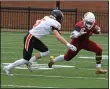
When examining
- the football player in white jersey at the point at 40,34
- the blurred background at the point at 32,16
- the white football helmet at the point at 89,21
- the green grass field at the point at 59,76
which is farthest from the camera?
the blurred background at the point at 32,16

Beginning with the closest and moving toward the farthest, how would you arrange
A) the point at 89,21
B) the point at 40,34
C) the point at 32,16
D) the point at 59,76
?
the point at 59,76 → the point at 40,34 → the point at 89,21 → the point at 32,16

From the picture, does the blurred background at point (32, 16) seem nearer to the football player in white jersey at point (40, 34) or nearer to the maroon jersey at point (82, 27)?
the maroon jersey at point (82, 27)

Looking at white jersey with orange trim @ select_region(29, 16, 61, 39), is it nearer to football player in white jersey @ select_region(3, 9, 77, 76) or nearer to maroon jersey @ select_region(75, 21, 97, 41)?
football player in white jersey @ select_region(3, 9, 77, 76)

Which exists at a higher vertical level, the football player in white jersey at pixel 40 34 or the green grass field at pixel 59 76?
the football player in white jersey at pixel 40 34

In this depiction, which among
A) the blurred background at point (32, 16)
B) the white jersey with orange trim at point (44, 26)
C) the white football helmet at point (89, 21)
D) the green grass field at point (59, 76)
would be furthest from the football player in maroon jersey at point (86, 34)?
the blurred background at point (32, 16)

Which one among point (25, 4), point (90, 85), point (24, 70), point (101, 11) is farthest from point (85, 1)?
point (90, 85)

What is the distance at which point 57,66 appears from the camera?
589 inches

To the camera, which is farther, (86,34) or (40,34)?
(86,34)

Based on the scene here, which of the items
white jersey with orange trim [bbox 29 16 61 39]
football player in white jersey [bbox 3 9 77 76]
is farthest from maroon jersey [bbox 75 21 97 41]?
white jersey with orange trim [bbox 29 16 61 39]

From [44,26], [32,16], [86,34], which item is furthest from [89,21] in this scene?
[32,16]

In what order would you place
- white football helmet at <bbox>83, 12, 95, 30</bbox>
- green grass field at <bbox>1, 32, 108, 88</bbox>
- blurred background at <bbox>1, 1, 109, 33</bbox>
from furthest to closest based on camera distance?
1. blurred background at <bbox>1, 1, 109, 33</bbox>
2. white football helmet at <bbox>83, 12, 95, 30</bbox>
3. green grass field at <bbox>1, 32, 108, 88</bbox>

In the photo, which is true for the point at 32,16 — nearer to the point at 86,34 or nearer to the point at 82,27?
the point at 86,34

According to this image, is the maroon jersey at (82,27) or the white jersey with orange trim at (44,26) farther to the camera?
the maroon jersey at (82,27)

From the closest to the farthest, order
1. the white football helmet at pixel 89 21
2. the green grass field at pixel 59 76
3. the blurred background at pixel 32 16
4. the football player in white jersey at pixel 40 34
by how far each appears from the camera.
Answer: the green grass field at pixel 59 76
the football player in white jersey at pixel 40 34
the white football helmet at pixel 89 21
the blurred background at pixel 32 16
